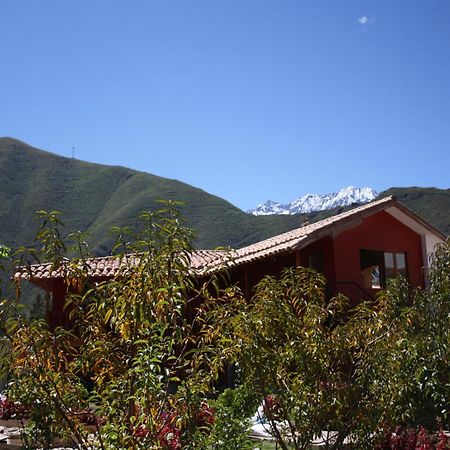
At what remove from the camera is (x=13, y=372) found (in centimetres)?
412

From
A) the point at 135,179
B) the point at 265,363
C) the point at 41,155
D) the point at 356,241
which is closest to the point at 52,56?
the point at 356,241

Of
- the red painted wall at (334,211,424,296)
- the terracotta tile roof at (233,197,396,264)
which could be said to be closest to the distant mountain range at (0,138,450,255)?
the red painted wall at (334,211,424,296)

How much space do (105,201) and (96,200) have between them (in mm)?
1338

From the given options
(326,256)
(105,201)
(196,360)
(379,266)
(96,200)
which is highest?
(96,200)

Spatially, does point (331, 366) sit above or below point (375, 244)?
below

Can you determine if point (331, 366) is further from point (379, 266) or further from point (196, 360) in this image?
point (379, 266)

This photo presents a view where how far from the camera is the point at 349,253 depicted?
1789cm

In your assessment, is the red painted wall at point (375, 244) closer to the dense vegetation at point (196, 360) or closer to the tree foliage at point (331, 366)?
the dense vegetation at point (196, 360)

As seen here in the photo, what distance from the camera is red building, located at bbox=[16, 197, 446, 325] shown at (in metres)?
16.4

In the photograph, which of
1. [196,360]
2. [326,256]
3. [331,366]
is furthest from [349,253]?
[196,360]

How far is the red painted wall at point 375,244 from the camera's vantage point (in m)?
17.6

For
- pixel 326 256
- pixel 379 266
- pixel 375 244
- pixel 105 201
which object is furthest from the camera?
pixel 105 201

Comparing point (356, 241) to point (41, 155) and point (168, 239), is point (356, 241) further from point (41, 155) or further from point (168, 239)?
point (41, 155)

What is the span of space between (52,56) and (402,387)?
1509cm
